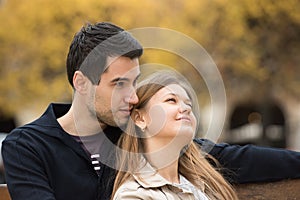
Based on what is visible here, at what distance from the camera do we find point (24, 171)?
106 inches

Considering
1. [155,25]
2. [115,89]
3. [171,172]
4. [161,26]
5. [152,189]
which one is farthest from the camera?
[161,26]

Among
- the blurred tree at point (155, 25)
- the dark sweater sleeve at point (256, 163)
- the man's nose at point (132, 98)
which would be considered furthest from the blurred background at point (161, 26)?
the man's nose at point (132, 98)

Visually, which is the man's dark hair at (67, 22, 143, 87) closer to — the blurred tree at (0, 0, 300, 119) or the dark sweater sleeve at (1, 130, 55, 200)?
the dark sweater sleeve at (1, 130, 55, 200)

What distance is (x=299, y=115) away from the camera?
1847 centimetres

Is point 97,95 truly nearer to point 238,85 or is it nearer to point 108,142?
point 108,142

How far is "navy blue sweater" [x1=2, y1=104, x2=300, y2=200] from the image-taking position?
2.69 m

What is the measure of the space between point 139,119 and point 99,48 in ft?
1.32

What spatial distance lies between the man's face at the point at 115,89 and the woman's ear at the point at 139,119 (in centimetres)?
8

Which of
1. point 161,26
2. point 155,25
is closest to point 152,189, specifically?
point 155,25

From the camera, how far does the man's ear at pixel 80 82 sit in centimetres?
302

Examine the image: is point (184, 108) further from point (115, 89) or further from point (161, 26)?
point (161, 26)

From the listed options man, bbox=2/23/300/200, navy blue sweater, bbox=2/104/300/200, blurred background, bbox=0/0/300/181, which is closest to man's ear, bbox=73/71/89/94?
man, bbox=2/23/300/200

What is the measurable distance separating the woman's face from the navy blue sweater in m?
0.28

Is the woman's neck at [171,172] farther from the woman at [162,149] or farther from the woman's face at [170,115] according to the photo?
the woman's face at [170,115]
